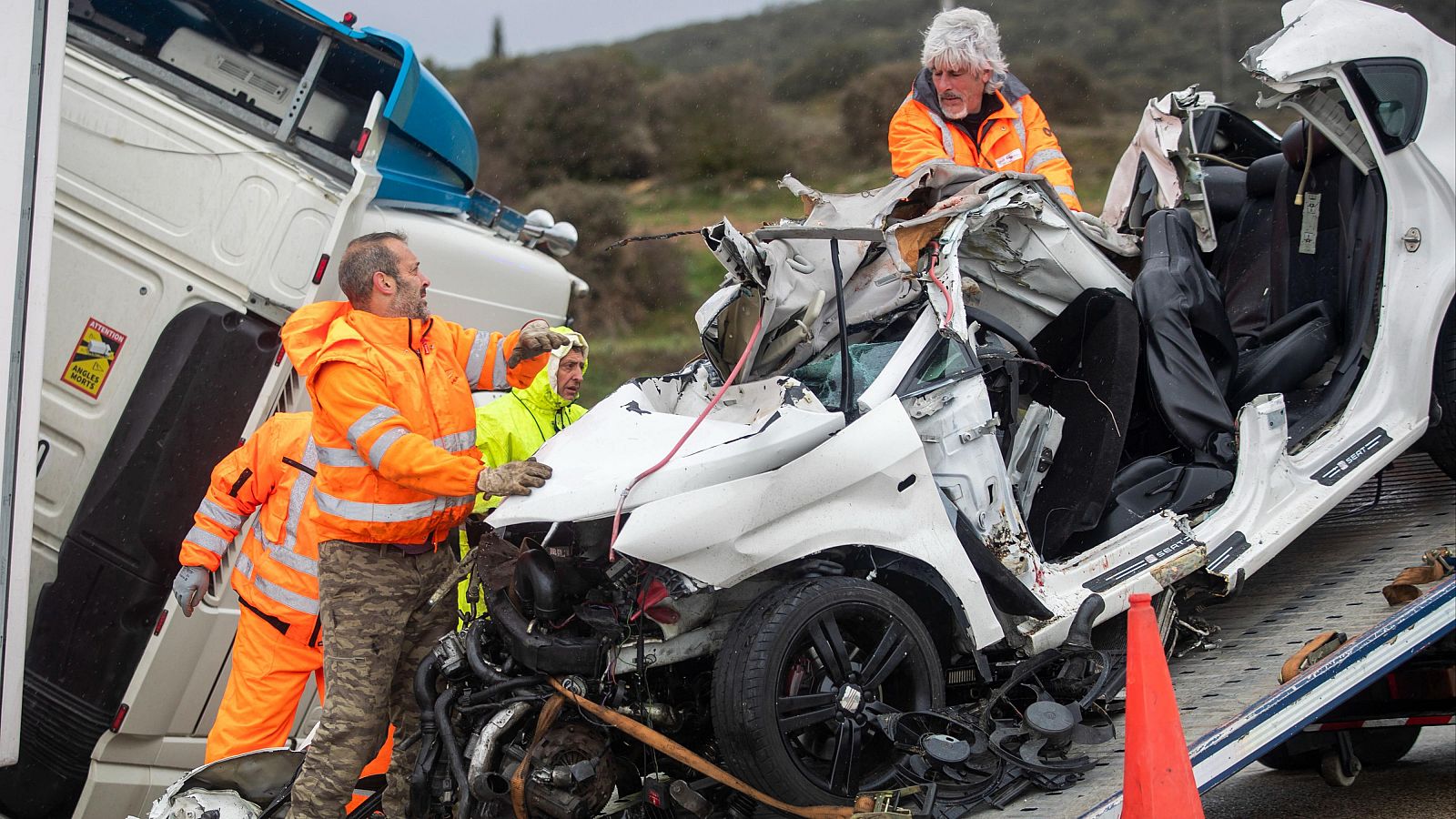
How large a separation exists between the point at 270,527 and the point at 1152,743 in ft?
10.4

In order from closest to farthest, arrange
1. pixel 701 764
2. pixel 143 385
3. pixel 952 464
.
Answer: pixel 701 764 → pixel 952 464 → pixel 143 385

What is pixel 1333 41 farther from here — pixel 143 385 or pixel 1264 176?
→ pixel 143 385

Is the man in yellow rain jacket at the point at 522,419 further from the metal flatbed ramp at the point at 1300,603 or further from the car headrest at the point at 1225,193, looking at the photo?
the car headrest at the point at 1225,193

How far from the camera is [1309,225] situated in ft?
16.9

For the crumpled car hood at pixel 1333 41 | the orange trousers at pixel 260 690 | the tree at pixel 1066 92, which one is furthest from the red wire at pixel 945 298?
the tree at pixel 1066 92

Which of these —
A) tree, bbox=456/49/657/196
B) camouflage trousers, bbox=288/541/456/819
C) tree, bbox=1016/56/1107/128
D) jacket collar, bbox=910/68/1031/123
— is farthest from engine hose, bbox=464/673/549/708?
tree, bbox=1016/56/1107/128

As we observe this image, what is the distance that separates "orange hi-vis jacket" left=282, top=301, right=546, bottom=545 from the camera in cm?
390

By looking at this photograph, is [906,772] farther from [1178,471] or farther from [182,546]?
[182,546]

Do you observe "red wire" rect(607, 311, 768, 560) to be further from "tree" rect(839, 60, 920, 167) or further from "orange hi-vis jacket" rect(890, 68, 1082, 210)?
"tree" rect(839, 60, 920, 167)

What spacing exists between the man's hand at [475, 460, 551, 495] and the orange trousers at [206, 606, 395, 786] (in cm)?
155

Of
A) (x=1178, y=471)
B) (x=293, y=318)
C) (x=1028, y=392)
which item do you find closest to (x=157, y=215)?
(x=293, y=318)

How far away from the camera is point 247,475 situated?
4.86 m

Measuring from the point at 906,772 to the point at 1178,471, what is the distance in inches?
65.7

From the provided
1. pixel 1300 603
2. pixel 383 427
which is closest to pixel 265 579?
pixel 383 427
